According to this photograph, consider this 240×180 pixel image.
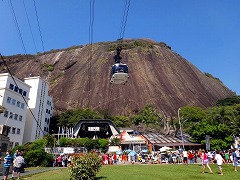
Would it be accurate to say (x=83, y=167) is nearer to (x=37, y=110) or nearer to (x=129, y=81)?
(x=37, y=110)

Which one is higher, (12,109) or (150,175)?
(12,109)

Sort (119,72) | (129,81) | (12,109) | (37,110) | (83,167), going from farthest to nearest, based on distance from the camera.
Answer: (129,81) < (37,110) < (12,109) < (119,72) < (83,167)

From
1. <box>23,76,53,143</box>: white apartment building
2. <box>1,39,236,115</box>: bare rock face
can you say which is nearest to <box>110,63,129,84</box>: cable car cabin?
<box>23,76,53,143</box>: white apartment building

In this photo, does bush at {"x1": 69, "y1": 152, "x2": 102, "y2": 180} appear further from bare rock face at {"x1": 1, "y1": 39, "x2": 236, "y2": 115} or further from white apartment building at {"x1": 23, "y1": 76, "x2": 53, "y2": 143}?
bare rock face at {"x1": 1, "y1": 39, "x2": 236, "y2": 115}

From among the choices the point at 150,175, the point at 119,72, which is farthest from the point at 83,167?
the point at 119,72

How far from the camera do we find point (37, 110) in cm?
6191

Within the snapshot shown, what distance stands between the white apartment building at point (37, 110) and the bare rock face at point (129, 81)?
23256mm

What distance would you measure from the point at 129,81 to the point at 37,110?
50894 millimetres

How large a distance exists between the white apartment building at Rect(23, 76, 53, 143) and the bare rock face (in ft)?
76.3

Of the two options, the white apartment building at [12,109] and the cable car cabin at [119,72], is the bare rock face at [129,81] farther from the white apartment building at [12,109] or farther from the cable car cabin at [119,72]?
the cable car cabin at [119,72]

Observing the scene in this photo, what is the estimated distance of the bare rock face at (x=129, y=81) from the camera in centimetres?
9650

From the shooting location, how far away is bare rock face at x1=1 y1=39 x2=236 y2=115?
9650 cm

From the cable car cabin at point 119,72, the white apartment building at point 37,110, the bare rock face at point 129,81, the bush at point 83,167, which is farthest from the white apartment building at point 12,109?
the bush at point 83,167

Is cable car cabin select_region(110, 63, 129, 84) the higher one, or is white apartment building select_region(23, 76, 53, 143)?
white apartment building select_region(23, 76, 53, 143)
